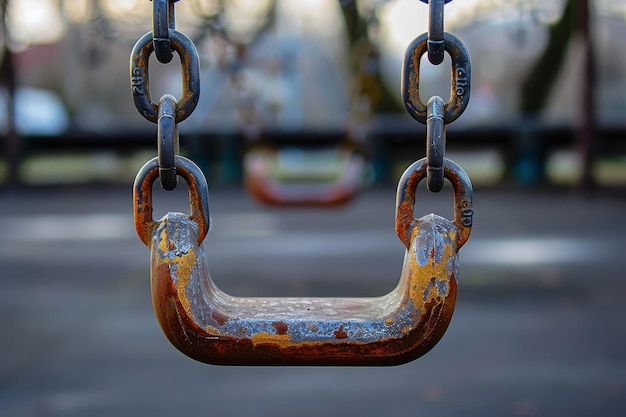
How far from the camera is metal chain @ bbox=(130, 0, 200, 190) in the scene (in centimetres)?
98

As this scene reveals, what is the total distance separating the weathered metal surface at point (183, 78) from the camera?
1000 mm

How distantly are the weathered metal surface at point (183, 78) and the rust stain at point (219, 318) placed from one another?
26cm

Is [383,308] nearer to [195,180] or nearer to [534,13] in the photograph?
[195,180]

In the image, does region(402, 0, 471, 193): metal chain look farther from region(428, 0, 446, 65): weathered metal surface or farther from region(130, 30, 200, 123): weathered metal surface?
region(130, 30, 200, 123): weathered metal surface

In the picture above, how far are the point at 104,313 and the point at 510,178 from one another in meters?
6.35

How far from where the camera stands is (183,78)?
1.01m

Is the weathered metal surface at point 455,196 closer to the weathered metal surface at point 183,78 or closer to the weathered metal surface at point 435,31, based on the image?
the weathered metal surface at point 435,31

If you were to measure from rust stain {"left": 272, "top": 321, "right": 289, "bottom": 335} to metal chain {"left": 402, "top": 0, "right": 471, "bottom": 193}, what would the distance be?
264 millimetres

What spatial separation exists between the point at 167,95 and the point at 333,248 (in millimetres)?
3554

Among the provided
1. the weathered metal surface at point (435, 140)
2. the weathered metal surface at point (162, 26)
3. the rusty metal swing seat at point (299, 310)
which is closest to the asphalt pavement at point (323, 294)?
the rusty metal swing seat at point (299, 310)

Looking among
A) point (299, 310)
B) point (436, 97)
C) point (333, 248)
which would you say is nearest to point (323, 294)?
point (333, 248)

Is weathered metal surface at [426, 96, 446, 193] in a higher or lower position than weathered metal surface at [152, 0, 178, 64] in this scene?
lower

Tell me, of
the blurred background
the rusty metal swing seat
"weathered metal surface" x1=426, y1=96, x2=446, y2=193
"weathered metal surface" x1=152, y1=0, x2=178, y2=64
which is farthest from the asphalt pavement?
"weathered metal surface" x1=152, y1=0, x2=178, y2=64

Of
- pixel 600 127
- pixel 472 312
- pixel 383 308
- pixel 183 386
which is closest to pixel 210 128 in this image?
pixel 600 127
